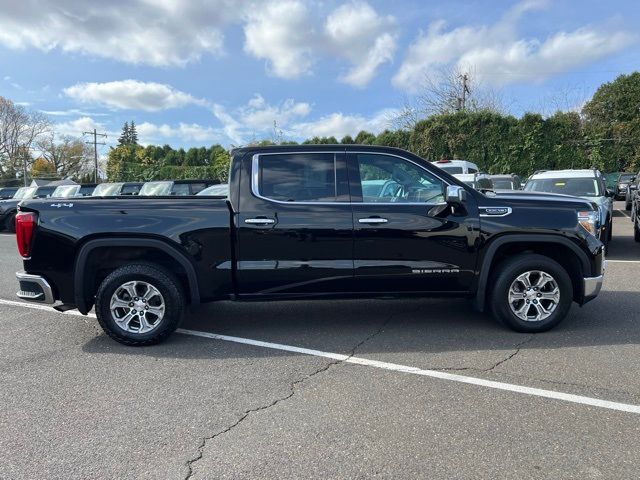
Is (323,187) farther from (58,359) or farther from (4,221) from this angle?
(4,221)

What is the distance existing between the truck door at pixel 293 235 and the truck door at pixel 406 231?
0.16m

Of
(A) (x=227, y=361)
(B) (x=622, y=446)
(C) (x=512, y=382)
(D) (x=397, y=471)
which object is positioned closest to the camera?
(D) (x=397, y=471)

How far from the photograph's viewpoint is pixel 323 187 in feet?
16.6

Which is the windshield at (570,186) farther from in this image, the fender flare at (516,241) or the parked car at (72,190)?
the parked car at (72,190)

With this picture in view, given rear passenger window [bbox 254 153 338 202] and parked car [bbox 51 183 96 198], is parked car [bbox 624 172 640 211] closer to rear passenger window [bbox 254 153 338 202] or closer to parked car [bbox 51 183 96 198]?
rear passenger window [bbox 254 153 338 202]

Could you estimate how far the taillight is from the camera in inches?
192

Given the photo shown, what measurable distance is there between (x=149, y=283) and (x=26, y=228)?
1.29 m

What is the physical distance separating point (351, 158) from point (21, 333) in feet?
13.3

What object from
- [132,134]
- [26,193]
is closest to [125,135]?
[132,134]

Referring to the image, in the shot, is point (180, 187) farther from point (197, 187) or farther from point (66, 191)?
point (66, 191)

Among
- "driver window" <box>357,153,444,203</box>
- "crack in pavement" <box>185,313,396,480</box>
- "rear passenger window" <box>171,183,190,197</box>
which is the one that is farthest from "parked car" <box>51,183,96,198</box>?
"crack in pavement" <box>185,313,396,480</box>

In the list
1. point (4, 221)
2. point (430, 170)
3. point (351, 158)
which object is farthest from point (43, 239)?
point (4, 221)

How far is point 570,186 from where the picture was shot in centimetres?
1102

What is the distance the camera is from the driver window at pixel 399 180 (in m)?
5.07
